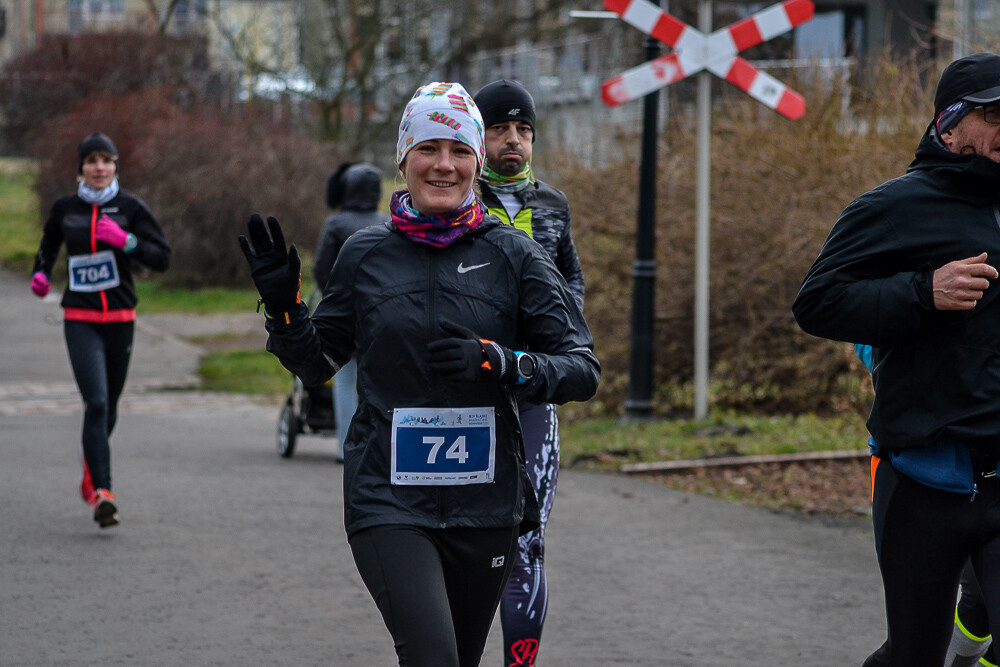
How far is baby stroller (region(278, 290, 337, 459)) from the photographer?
10898 millimetres

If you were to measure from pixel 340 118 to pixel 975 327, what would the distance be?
1158 inches

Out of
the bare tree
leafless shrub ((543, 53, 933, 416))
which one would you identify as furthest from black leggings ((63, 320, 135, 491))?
the bare tree

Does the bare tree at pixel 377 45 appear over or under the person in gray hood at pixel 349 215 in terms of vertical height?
over

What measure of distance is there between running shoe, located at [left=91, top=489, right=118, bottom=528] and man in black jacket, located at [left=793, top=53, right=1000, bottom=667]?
5044 mm

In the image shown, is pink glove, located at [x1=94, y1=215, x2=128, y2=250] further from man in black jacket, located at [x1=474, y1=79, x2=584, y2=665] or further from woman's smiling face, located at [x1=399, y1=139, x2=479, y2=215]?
woman's smiling face, located at [x1=399, y1=139, x2=479, y2=215]

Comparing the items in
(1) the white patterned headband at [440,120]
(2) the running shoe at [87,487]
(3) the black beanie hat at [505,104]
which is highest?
(3) the black beanie hat at [505,104]

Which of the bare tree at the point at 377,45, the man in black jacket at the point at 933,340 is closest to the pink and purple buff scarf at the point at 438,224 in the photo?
the man in black jacket at the point at 933,340

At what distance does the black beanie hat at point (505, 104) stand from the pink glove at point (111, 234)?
355 cm

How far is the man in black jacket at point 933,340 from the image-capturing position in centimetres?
369

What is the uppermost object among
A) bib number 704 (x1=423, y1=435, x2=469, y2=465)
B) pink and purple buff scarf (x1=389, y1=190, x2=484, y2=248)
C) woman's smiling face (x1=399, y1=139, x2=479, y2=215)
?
woman's smiling face (x1=399, y1=139, x2=479, y2=215)

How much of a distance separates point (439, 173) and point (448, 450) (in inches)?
27.9

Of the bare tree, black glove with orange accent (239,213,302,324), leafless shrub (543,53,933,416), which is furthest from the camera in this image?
the bare tree

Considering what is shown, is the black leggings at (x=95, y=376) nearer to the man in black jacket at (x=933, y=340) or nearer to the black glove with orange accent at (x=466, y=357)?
the black glove with orange accent at (x=466, y=357)

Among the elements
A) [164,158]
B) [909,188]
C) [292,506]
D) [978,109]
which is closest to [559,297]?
[909,188]
